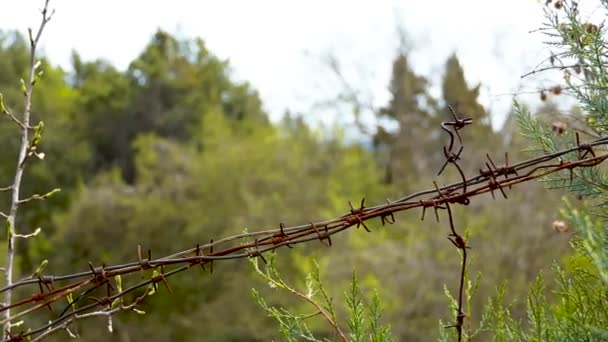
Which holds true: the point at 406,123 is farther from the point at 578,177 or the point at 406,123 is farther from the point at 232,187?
the point at 578,177

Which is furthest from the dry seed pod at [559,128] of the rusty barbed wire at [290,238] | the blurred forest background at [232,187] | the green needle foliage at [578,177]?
the blurred forest background at [232,187]

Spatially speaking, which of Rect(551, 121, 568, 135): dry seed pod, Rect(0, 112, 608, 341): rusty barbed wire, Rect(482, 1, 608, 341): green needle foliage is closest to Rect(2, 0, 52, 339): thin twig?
Rect(0, 112, 608, 341): rusty barbed wire

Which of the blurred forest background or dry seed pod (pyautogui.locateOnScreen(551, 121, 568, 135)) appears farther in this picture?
the blurred forest background

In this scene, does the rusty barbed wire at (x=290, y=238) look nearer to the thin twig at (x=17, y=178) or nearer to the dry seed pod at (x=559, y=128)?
the thin twig at (x=17, y=178)

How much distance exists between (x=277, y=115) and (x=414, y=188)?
443cm

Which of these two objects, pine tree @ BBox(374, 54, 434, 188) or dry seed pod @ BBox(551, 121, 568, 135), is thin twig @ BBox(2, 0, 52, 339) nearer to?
dry seed pod @ BBox(551, 121, 568, 135)

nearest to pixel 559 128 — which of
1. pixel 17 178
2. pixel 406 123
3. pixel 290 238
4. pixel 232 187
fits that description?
pixel 290 238

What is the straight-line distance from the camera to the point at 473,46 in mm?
8062

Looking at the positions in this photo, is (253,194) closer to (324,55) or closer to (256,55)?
(324,55)

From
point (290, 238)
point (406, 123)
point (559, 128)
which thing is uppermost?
point (406, 123)

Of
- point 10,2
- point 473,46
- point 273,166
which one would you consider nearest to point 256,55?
point 273,166

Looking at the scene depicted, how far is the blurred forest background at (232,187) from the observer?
8.11m

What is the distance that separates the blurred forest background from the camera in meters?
8.11

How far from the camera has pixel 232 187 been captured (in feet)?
40.1
